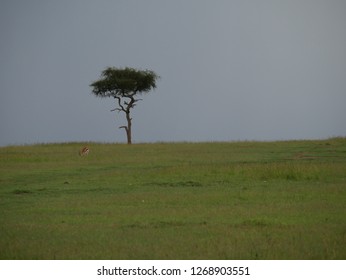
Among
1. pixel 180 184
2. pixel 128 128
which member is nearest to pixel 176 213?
pixel 180 184

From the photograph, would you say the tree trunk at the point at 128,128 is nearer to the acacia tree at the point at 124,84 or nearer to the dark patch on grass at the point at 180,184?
the acacia tree at the point at 124,84

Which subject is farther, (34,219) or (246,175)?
(246,175)

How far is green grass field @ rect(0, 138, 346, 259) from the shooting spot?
990 cm

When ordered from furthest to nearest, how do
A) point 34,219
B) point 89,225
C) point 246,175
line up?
point 246,175 < point 34,219 < point 89,225

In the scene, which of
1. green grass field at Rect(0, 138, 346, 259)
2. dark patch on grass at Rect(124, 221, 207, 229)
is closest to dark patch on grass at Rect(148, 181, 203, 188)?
green grass field at Rect(0, 138, 346, 259)

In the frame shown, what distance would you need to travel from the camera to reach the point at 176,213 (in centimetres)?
1314

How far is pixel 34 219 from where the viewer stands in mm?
12859

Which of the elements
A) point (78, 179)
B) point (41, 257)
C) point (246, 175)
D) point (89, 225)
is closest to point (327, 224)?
Answer: point (89, 225)

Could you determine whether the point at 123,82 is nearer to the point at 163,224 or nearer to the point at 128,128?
the point at 128,128

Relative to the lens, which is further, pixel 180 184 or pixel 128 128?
pixel 128 128

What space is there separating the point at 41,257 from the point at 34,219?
345 centimetres

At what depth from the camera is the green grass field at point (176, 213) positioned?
32.5ft

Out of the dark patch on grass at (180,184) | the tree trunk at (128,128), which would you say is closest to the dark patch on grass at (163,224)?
the dark patch on grass at (180,184)
